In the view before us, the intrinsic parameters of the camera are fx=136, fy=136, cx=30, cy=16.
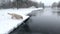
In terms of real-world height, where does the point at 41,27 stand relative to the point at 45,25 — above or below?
above

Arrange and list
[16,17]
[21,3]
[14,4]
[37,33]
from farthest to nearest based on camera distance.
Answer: [21,3], [14,4], [16,17], [37,33]

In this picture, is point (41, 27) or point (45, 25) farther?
point (45, 25)

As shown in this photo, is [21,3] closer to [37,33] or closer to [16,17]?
[16,17]

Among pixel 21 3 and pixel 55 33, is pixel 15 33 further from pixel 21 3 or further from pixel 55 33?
pixel 21 3

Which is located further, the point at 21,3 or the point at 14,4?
the point at 21,3

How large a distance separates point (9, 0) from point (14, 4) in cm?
1011

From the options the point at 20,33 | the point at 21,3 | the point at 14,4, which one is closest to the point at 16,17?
the point at 20,33

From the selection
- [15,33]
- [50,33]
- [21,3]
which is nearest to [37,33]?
[50,33]

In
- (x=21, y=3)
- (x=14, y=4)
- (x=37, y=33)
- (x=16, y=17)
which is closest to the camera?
(x=37, y=33)

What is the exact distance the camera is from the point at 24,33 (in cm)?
916

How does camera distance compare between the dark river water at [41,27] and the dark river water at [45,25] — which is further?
the dark river water at [45,25]

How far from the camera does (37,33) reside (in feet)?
29.7

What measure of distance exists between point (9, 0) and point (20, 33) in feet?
223

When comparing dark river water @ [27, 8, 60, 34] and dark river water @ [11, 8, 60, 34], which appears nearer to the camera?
dark river water @ [11, 8, 60, 34]
